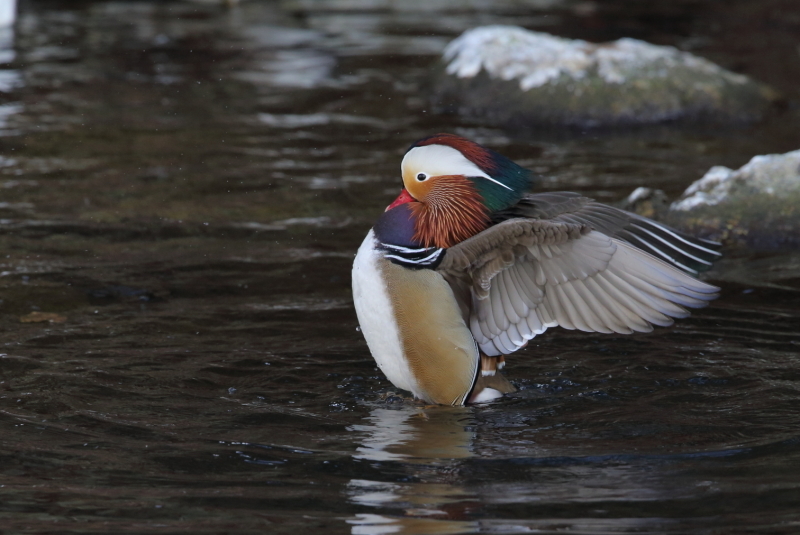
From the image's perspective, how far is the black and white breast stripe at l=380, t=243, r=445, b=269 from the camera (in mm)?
4453

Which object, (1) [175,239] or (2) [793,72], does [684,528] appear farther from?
(2) [793,72]

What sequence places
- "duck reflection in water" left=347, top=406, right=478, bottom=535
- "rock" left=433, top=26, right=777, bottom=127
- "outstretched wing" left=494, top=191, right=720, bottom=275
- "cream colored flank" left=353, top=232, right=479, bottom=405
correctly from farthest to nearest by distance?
"rock" left=433, top=26, right=777, bottom=127, "outstretched wing" left=494, top=191, right=720, bottom=275, "cream colored flank" left=353, top=232, right=479, bottom=405, "duck reflection in water" left=347, top=406, right=478, bottom=535

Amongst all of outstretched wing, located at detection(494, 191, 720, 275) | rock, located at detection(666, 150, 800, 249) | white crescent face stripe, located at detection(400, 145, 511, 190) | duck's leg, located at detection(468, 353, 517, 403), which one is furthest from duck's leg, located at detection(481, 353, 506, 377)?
rock, located at detection(666, 150, 800, 249)

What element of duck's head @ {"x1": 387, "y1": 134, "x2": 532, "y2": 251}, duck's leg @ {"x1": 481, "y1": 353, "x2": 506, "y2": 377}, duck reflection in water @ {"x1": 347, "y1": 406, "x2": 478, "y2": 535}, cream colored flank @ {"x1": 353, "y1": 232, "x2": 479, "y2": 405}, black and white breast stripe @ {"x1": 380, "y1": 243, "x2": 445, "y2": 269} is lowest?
duck reflection in water @ {"x1": 347, "y1": 406, "x2": 478, "y2": 535}

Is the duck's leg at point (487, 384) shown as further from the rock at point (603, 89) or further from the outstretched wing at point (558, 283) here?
the rock at point (603, 89)

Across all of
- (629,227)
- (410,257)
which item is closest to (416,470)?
(410,257)

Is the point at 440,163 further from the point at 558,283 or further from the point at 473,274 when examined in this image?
the point at 558,283

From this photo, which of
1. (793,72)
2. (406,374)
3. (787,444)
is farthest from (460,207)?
(793,72)

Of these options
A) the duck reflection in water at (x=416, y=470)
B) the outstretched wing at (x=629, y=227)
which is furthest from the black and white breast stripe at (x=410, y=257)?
the duck reflection in water at (x=416, y=470)

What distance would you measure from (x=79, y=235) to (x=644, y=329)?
3.84m

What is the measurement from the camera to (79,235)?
6711mm

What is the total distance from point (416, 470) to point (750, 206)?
3.84m

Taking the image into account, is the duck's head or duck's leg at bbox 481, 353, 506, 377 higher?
the duck's head

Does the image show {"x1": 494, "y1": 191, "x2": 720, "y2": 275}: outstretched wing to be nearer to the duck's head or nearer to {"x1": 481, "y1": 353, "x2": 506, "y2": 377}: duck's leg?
the duck's head
